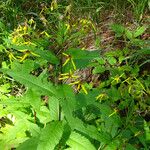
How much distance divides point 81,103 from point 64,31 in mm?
333

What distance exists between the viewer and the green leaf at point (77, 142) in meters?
1.50

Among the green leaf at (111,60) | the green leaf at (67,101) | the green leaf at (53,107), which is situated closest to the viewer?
the green leaf at (67,101)

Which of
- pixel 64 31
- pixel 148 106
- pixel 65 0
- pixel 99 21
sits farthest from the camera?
pixel 65 0

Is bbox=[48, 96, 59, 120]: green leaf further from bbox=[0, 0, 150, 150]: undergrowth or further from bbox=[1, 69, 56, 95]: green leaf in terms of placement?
bbox=[1, 69, 56, 95]: green leaf

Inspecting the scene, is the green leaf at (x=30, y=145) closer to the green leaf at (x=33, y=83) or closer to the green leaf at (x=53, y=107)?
the green leaf at (x=53, y=107)

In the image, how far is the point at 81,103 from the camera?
1.51 metres

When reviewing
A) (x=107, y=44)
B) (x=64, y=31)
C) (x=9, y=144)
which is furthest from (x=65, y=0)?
(x=64, y=31)

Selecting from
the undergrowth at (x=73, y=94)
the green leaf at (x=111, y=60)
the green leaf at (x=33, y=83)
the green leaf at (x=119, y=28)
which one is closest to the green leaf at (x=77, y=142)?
the undergrowth at (x=73, y=94)

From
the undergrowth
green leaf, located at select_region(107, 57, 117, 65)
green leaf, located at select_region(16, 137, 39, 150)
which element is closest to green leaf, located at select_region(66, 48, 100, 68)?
the undergrowth

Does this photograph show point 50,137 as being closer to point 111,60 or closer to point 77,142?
point 77,142

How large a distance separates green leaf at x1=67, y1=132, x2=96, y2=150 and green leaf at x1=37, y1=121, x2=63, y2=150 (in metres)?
0.13

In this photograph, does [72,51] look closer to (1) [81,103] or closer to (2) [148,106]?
(1) [81,103]

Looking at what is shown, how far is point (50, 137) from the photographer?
4.51 feet

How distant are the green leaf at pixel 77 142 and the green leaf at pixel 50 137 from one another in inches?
5.0
